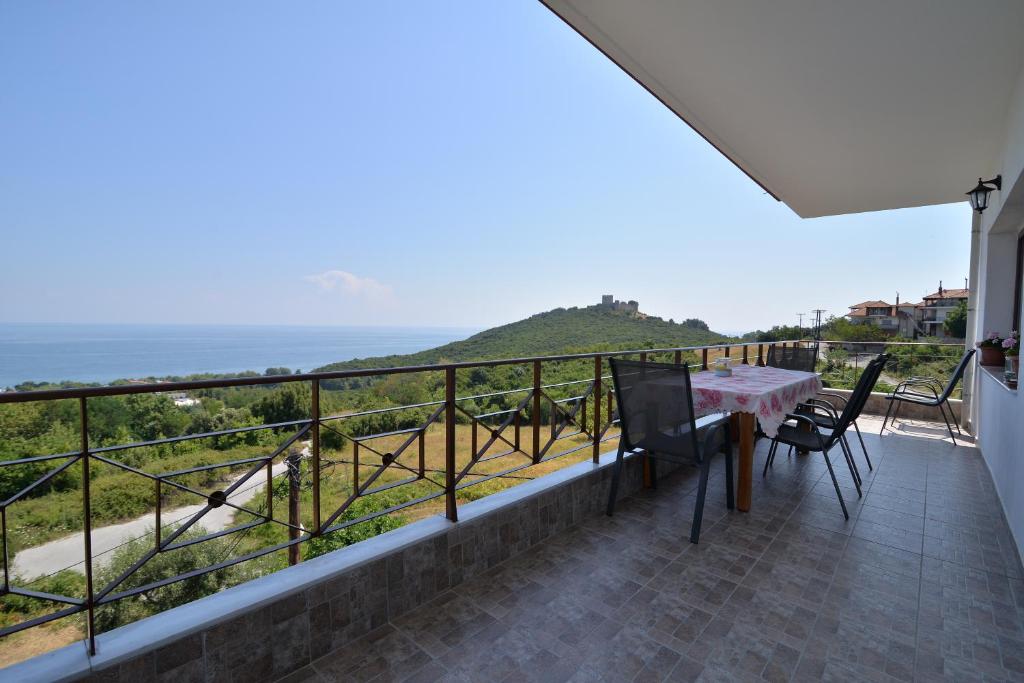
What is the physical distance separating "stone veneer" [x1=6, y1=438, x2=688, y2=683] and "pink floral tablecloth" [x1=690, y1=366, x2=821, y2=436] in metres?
1.28

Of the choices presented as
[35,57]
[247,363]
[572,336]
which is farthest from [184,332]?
[572,336]

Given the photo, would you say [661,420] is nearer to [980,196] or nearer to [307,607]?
[307,607]

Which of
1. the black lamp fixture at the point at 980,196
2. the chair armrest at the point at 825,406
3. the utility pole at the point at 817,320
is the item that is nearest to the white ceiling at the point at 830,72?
the black lamp fixture at the point at 980,196

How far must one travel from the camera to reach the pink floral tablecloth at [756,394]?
111 inches

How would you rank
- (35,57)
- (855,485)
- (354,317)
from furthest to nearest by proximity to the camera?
(354,317) → (35,57) → (855,485)

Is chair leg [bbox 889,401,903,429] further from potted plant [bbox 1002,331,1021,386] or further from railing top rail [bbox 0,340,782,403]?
railing top rail [bbox 0,340,782,403]

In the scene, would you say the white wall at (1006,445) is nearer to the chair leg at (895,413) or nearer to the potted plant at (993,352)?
the potted plant at (993,352)

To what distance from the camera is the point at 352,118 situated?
25297mm

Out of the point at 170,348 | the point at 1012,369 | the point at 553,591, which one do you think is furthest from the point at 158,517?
the point at 170,348

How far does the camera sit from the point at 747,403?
9.16 feet

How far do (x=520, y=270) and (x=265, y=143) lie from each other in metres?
17.1

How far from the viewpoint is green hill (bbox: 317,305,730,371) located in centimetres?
2055

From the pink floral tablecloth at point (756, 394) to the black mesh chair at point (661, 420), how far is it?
0.61 ft

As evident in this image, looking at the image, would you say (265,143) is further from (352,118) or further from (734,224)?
(734,224)
